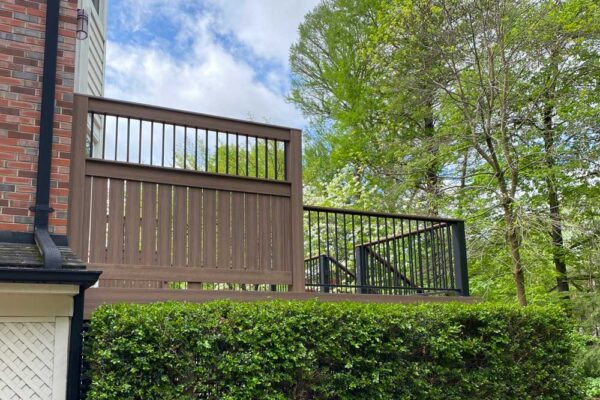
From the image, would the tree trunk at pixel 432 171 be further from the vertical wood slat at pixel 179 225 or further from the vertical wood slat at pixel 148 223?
the vertical wood slat at pixel 148 223

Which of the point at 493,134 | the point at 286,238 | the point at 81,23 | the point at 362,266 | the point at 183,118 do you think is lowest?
the point at 362,266

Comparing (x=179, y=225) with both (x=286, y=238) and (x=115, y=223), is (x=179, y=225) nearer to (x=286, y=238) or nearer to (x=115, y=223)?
(x=115, y=223)

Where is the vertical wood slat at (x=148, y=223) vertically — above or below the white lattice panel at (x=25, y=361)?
above

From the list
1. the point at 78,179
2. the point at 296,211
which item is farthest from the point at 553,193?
the point at 78,179

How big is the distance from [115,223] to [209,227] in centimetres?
79

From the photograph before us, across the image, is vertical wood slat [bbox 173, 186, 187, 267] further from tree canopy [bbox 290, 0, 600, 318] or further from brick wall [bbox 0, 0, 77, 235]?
tree canopy [bbox 290, 0, 600, 318]

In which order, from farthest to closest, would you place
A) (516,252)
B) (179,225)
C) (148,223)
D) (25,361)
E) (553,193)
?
(553,193)
(516,252)
(179,225)
(148,223)
(25,361)

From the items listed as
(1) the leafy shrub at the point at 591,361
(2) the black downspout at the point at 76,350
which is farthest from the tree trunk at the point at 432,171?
(2) the black downspout at the point at 76,350

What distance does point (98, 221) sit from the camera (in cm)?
437

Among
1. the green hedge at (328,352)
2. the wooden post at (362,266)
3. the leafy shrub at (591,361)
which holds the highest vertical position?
the wooden post at (362,266)

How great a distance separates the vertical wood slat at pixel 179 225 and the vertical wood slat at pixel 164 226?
0.04 m

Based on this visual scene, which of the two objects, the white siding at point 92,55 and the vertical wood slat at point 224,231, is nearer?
the vertical wood slat at point 224,231

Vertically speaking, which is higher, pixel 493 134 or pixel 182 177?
pixel 493 134

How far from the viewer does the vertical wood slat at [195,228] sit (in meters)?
4.71
